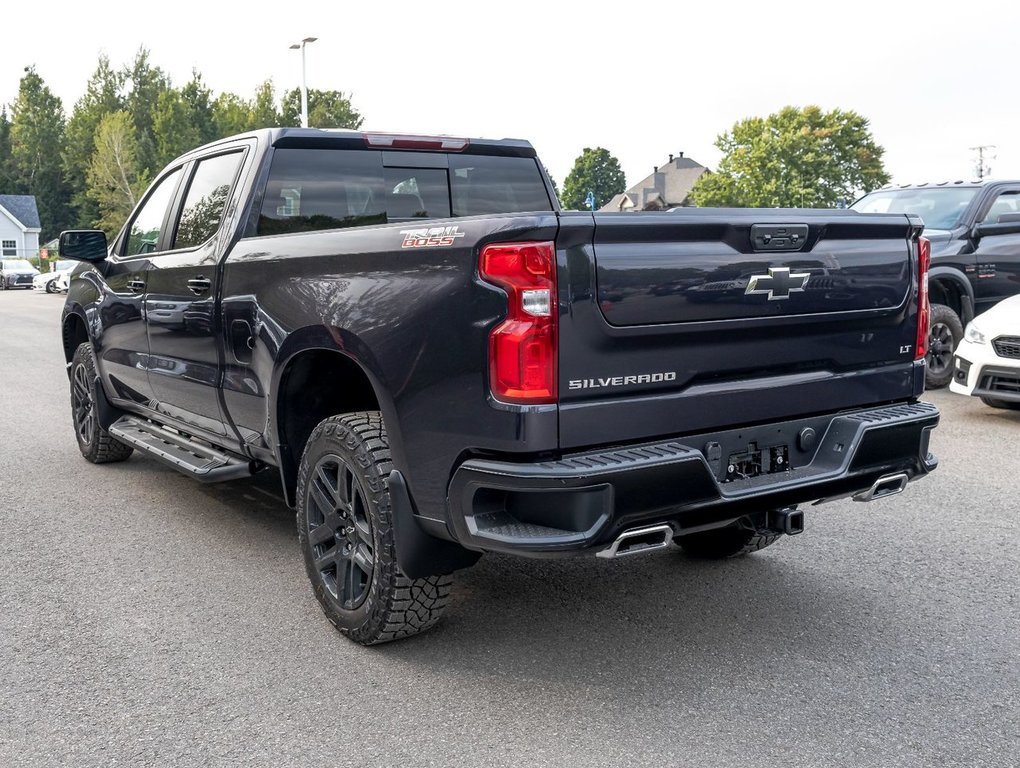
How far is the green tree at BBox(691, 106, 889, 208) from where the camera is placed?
64188mm

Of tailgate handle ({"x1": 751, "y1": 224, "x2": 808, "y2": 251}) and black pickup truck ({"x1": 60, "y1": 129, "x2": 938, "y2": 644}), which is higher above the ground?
tailgate handle ({"x1": 751, "y1": 224, "x2": 808, "y2": 251})

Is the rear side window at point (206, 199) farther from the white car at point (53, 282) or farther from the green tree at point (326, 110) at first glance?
the green tree at point (326, 110)

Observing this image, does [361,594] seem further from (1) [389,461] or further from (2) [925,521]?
(2) [925,521]

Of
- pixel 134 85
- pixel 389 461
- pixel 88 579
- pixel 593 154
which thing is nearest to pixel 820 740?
pixel 389 461

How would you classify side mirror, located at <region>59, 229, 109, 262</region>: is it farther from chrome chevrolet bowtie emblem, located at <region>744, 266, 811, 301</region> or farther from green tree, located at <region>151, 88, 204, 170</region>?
green tree, located at <region>151, 88, 204, 170</region>

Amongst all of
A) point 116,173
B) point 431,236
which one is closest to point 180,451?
point 431,236

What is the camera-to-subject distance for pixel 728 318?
3.33 metres

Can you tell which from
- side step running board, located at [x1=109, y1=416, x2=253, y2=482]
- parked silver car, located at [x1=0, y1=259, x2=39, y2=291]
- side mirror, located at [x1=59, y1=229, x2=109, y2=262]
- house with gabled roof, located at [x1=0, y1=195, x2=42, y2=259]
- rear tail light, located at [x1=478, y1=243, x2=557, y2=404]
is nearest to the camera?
rear tail light, located at [x1=478, y1=243, x2=557, y2=404]

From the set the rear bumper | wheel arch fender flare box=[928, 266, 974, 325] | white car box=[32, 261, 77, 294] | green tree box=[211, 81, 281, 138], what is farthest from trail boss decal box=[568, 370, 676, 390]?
green tree box=[211, 81, 281, 138]

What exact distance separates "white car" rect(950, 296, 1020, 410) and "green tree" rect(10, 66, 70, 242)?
102 m

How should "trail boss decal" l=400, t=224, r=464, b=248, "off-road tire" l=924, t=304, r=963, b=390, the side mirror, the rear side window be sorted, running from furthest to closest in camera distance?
"off-road tire" l=924, t=304, r=963, b=390 → the side mirror → the rear side window → "trail boss decal" l=400, t=224, r=464, b=248

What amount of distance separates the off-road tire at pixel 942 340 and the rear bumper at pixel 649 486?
6805mm

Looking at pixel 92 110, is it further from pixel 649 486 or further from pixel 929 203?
pixel 649 486

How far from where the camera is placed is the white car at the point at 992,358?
796cm
